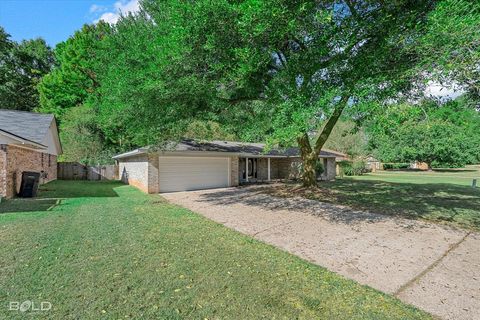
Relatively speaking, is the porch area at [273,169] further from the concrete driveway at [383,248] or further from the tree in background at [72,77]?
the tree in background at [72,77]

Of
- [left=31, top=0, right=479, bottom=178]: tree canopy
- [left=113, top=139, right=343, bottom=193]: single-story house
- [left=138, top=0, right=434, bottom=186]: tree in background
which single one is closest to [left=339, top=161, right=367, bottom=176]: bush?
[left=113, top=139, right=343, bottom=193]: single-story house

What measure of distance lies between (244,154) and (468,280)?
1395 cm

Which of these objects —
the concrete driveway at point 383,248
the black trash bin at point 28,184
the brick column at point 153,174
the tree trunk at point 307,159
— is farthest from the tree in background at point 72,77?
the concrete driveway at point 383,248

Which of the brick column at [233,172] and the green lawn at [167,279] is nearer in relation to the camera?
the green lawn at [167,279]

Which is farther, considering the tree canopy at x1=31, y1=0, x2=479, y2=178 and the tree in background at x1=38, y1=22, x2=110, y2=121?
the tree in background at x1=38, y1=22, x2=110, y2=121

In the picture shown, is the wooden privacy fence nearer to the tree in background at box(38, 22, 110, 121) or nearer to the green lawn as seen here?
the tree in background at box(38, 22, 110, 121)

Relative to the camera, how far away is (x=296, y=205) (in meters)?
9.95

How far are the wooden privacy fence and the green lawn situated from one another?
53.9 feet

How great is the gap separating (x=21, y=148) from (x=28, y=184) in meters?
2.29

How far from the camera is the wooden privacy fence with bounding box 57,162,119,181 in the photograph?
21062mm

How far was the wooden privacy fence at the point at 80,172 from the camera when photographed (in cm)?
2106

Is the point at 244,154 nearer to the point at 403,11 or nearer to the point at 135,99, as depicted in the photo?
the point at 135,99

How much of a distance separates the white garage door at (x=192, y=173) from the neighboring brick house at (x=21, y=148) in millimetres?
5938

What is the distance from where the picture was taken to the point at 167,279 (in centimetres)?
369
